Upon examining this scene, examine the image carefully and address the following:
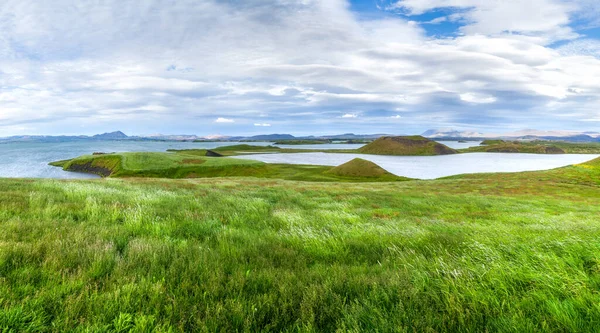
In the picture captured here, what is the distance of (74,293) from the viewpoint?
333 centimetres

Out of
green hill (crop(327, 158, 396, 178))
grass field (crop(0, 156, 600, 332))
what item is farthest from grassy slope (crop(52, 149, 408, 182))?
grass field (crop(0, 156, 600, 332))

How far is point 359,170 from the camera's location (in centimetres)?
11081

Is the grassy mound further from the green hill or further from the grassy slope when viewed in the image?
the grassy slope

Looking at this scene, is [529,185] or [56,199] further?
[529,185]

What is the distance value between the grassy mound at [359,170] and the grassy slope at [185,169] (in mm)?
2236

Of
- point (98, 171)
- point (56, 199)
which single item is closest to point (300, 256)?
point (56, 199)

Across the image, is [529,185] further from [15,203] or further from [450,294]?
[15,203]

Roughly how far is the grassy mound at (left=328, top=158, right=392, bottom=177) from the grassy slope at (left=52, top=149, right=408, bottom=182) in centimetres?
224

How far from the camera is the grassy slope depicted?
336ft

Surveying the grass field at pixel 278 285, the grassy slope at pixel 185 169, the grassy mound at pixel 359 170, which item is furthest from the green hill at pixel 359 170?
the grass field at pixel 278 285

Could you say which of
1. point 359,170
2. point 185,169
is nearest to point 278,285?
point 359,170

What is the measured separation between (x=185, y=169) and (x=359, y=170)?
70564mm

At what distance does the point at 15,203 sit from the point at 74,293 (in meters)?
7.64

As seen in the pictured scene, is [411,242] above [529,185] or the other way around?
above
